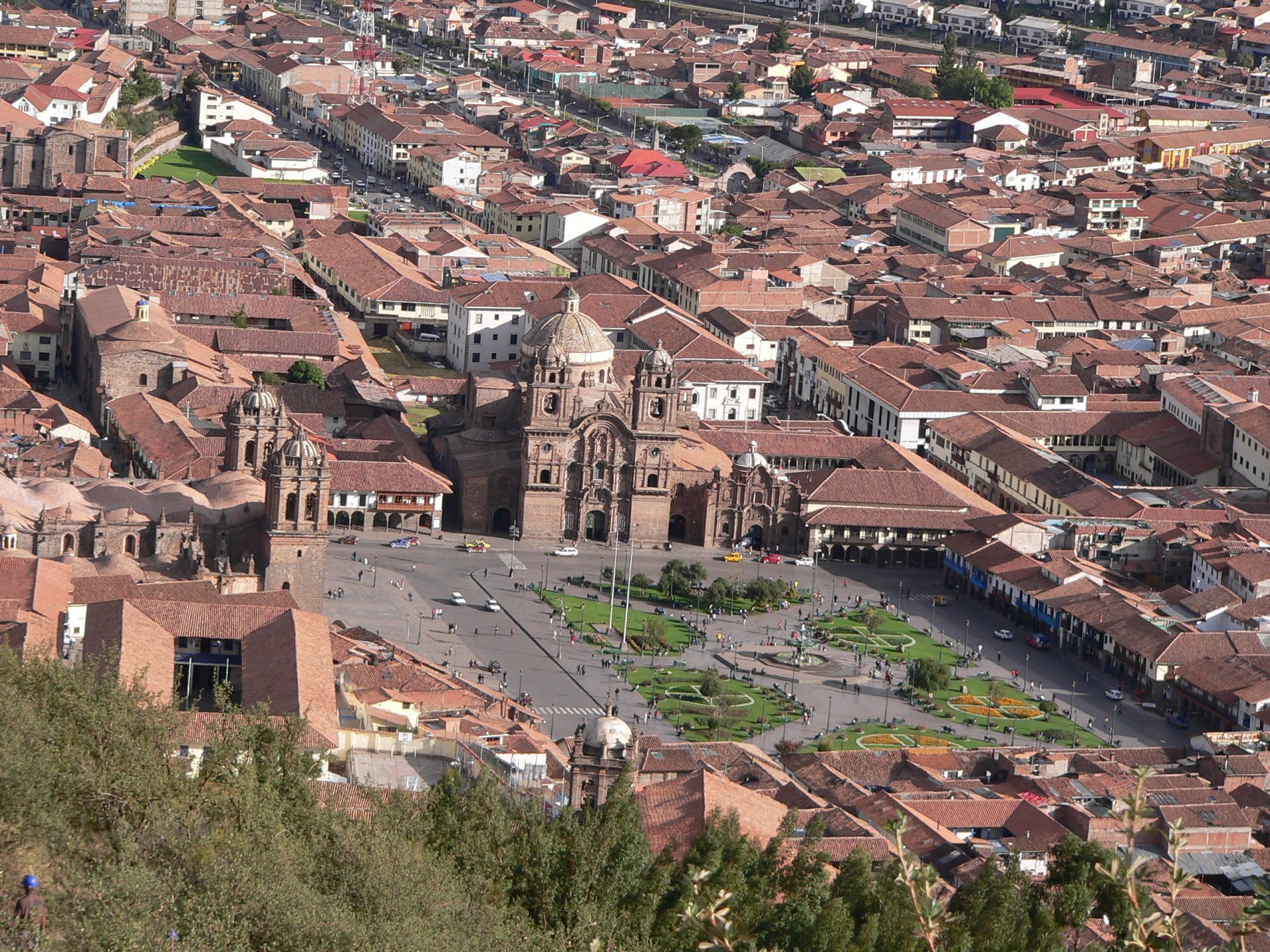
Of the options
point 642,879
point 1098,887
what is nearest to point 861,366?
point 1098,887

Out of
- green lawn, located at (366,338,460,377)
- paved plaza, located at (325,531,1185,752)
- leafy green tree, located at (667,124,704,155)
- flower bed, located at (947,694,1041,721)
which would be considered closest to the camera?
paved plaza, located at (325,531,1185,752)

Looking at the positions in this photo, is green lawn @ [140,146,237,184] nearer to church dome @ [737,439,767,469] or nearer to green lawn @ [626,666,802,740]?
church dome @ [737,439,767,469]

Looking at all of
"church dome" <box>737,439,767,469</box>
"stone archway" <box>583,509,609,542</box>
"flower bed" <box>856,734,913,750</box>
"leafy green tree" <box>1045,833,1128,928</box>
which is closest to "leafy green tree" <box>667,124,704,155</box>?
"church dome" <box>737,439,767,469</box>

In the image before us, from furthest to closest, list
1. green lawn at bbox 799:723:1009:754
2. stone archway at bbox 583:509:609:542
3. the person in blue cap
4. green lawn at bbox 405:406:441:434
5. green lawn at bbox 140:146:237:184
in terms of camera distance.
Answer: green lawn at bbox 140:146:237:184 < green lawn at bbox 405:406:441:434 < stone archway at bbox 583:509:609:542 < green lawn at bbox 799:723:1009:754 < the person in blue cap

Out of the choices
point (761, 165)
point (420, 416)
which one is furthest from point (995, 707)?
point (761, 165)

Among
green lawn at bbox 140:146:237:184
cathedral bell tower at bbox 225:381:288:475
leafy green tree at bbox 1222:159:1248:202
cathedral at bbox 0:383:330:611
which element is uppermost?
cathedral bell tower at bbox 225:381:288:475

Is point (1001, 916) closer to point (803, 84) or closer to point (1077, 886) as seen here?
point (1077, 886)

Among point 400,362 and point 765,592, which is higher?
point 765,592
